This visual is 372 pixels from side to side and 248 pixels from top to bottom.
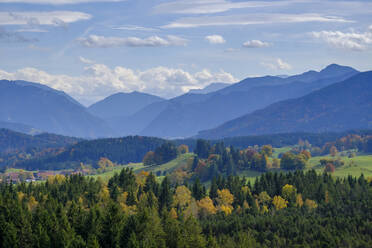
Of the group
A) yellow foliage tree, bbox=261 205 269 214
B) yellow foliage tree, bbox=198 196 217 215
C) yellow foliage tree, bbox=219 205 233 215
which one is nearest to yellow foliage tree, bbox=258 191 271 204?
yellow foliage tree, bbox=261 205 269 214

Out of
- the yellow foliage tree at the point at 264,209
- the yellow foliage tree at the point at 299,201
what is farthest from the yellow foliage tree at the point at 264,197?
the yellow foliage tree at the point at 299,201

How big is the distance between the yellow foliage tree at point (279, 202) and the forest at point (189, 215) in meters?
0.36

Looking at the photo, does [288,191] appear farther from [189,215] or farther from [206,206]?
[189,215]

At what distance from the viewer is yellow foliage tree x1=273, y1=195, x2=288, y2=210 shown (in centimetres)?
17650

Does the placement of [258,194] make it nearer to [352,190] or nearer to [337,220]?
[352,190]

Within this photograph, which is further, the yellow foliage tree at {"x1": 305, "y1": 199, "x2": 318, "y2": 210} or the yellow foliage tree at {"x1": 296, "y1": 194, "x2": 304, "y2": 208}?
the yellow foliage tree at {"x1": 296, "y1": 194, "x2": 304, "y2": 208}

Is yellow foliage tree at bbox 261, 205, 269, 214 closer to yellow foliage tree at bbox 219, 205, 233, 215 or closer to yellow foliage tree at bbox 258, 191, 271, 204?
yellow foliage tree at bbox 258, 191, 271, 204

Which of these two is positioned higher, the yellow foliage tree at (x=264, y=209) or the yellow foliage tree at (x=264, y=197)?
the yellow foliage tree at (x=264, y=197)

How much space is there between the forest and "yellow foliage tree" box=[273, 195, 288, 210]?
1.19 feet

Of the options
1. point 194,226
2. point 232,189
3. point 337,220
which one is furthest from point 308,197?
point 194,226

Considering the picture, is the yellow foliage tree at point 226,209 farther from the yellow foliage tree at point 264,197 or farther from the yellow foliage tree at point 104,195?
the yellow foliage tree at point 104,195

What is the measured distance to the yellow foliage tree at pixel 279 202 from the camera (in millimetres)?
176500

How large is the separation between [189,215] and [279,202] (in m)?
37.5

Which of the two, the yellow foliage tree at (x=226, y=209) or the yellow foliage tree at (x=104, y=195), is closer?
the yellow foliage tree at (x=226, y=209)
